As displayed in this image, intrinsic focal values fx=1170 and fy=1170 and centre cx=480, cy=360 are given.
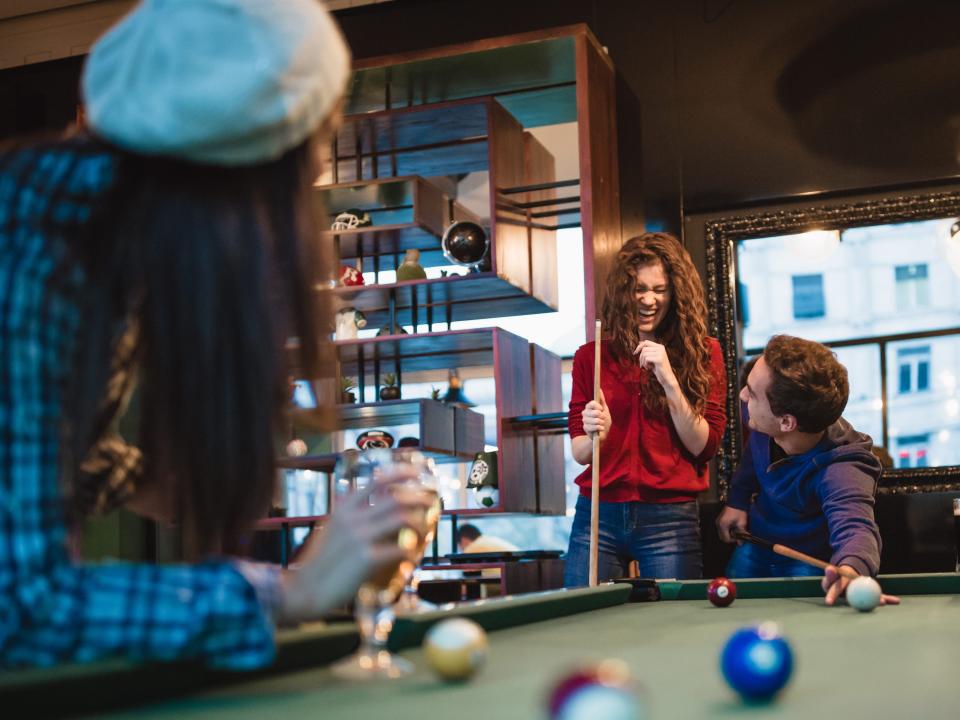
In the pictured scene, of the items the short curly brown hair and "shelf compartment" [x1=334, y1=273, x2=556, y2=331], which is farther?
"shelf compartment" [x1=334, y1=273, x2=556, y2=331]

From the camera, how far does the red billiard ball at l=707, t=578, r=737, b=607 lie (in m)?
2.25

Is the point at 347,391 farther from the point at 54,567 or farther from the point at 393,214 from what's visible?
the point at 54,567

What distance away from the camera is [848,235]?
486cm

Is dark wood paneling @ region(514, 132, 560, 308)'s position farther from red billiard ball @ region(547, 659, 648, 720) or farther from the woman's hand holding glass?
red billiard ball @ region(547, 659, 648, 720)

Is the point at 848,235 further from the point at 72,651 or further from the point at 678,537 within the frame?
the point at 72,651

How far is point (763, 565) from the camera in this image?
136 inches

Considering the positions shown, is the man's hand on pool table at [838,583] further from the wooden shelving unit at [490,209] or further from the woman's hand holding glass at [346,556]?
the wooden shelving unit at [490,209]

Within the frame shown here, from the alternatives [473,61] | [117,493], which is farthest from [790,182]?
[117,493]

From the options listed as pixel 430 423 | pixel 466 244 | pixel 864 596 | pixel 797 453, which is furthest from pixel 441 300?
pixel 864 596

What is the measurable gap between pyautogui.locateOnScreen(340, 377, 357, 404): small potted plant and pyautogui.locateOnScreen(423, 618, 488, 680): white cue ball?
4.23 meters

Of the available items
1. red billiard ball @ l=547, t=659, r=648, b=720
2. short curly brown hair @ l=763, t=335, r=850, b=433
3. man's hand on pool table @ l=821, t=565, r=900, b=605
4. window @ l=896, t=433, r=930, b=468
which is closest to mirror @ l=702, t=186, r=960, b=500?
window @ l=896, t=433, r=930, b=468

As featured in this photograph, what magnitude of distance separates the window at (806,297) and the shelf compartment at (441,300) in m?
1.18

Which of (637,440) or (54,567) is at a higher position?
(637,440)

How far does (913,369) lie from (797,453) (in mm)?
1561
